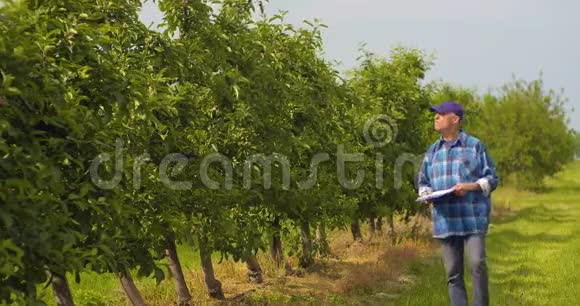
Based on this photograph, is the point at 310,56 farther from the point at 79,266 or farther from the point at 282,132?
the point at 79,266

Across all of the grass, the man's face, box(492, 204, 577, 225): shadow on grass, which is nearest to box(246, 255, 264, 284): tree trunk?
the grass

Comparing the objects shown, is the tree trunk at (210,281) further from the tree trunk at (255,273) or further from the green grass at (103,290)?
the tree trunk at (255,273)

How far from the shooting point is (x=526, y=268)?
13.4 m

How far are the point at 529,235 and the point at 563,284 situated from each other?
12356 mm

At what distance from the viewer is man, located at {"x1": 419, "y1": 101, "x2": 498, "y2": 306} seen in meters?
6.88

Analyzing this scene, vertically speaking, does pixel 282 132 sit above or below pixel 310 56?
below

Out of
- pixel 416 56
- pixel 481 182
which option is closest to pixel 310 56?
pixel 481 182

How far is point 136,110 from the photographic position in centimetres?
724

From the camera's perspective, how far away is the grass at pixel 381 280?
10258 mm

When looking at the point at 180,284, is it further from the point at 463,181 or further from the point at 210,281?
the point at 463,181

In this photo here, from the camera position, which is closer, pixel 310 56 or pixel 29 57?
pixel 29 57

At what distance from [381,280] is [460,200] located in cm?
539

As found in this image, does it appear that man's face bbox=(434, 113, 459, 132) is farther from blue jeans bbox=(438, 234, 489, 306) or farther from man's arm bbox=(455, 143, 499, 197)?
blue jeans bbox=(438, 234, 489, 306)

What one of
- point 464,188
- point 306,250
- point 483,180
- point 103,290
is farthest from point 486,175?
point 103,290
